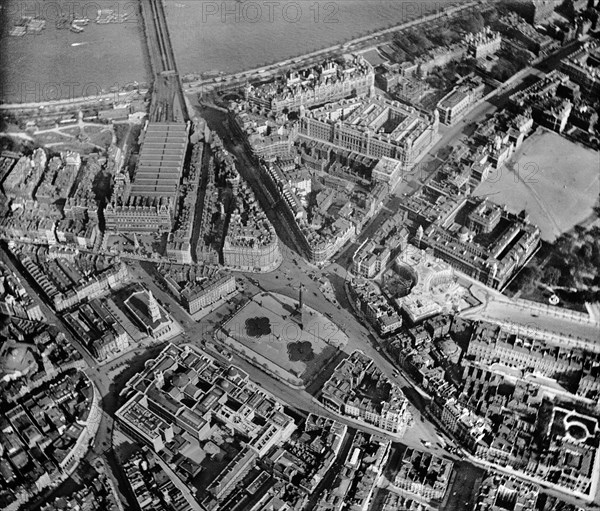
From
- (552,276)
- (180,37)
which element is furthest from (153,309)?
(180,37)

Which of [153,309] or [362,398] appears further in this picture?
[153,309]

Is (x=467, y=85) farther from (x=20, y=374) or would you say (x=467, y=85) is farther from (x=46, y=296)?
(x=20, y=374)

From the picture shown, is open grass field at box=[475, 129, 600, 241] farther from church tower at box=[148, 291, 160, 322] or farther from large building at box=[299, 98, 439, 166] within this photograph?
church tower at box=[148, 291, 160, 322]

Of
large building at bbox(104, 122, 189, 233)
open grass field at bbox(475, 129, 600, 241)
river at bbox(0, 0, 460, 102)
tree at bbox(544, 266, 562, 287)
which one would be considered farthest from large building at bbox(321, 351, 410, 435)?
river at bbox(0, 0, 460, 102)

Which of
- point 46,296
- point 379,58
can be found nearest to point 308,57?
point 379,58

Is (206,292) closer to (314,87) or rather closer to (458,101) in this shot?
(314,87)

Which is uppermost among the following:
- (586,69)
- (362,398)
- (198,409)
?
(586,69)
